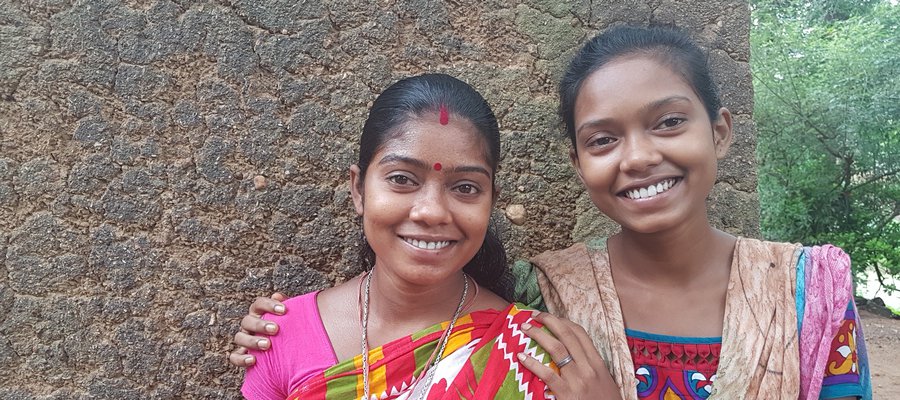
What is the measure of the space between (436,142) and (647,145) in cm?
44

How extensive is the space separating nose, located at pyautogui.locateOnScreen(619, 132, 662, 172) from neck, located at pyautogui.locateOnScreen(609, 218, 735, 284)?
223 millimetres

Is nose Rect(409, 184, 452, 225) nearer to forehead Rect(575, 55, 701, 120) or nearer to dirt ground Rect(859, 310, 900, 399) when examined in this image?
forehead Rect(575, 55, 701, 120)

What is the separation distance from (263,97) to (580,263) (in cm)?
99

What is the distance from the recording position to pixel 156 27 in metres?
1.68

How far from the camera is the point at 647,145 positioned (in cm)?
128

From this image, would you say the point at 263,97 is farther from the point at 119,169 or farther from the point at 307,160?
the point at 119,169

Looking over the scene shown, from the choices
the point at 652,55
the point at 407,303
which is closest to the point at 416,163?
the point at 407,303

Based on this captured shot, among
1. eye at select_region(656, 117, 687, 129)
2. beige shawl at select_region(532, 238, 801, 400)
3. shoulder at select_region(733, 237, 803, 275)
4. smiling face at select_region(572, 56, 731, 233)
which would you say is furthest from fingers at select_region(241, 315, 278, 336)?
shoulder at select_region(733, 237, 803, 275)

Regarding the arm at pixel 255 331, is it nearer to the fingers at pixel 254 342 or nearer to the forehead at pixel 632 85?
the fingers at pixel 254 342

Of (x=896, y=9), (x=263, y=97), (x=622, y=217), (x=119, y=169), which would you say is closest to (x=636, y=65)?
(x=622, y=217)

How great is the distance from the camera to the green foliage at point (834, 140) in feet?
23.2

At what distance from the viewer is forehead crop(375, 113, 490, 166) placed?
1.24m

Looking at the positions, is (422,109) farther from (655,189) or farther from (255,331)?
(255,331)

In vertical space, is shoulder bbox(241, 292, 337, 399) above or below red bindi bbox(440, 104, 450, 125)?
below
